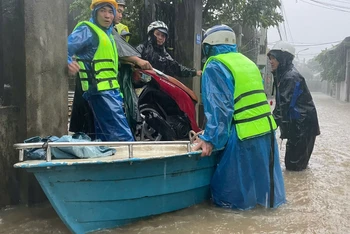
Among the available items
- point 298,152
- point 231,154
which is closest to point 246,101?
point 231,154

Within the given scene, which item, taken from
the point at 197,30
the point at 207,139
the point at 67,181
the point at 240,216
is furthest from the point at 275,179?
the point at 197,30

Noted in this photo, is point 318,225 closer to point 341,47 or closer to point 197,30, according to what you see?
point 197,30

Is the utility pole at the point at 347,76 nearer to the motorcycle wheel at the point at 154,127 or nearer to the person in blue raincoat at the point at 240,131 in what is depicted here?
the motorcycle wheel at the point at 154,127

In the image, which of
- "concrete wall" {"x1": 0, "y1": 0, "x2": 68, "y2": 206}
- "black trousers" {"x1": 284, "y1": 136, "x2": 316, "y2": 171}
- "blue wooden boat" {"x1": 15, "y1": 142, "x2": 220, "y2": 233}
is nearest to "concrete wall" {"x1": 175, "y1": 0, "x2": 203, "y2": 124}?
"black trousers" {"x1": 284, "y1": 136, "x2": 316, "y2": 171}

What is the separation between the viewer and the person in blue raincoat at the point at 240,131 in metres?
3.90

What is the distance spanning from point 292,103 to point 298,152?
2.61 feet

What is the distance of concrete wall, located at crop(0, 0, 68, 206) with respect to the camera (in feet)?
12.6

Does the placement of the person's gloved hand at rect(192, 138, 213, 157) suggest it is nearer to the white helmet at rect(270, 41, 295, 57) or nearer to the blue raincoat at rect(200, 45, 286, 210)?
the blue raincoat at rect(200, 45, 286, 210)

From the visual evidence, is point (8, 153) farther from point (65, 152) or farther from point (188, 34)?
point (188, 34)

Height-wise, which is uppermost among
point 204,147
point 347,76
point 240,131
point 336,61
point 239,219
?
point 336,61

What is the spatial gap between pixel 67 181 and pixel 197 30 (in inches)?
191

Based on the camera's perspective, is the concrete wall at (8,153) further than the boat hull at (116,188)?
Yes

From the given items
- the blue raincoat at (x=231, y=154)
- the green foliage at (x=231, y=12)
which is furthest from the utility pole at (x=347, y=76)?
the blue raincoat at (x=231, y=154)

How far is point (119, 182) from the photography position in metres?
3.29
